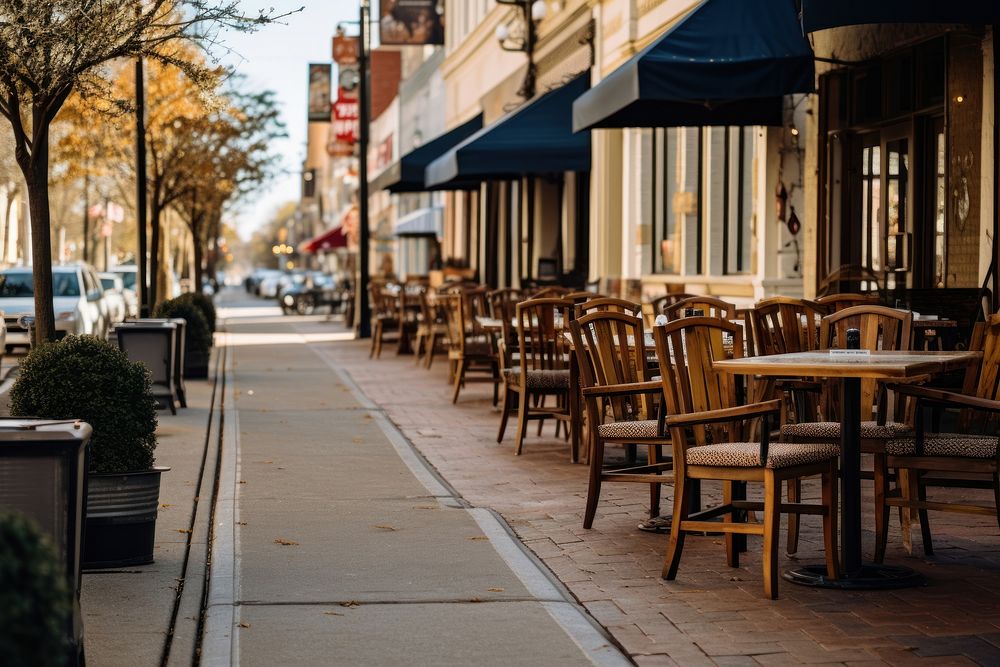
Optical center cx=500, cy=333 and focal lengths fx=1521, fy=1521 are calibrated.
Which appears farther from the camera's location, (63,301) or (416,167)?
(416,167)

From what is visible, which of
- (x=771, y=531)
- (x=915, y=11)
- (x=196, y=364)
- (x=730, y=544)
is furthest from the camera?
(x=196, y=364)

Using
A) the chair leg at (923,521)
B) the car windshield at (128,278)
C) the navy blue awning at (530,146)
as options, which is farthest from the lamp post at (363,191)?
the chair leg at (923,521)

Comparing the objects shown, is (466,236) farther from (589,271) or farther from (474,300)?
(474,300)

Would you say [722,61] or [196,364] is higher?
[722,61]

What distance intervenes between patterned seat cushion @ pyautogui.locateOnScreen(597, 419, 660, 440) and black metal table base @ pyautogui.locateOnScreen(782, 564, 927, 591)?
1.17 meters

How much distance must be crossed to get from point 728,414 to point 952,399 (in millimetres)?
1159

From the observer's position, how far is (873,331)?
322 inches

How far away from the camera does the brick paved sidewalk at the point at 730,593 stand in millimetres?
5734

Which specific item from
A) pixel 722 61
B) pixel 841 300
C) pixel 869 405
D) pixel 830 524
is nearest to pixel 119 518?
pixel 830 524

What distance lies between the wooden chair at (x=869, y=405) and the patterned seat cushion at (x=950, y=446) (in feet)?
0.21

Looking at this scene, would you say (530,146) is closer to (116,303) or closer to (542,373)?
(542,373)

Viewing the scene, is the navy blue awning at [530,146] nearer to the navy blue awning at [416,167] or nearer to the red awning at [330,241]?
the navy blue awning at [416,167]

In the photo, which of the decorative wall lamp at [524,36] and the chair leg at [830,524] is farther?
the decorative wall lamp at [524,36]

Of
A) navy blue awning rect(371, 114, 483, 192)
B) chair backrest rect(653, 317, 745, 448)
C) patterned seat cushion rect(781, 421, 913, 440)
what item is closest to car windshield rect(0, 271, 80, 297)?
navy blue awning rect(371, 114, 483, 192)
